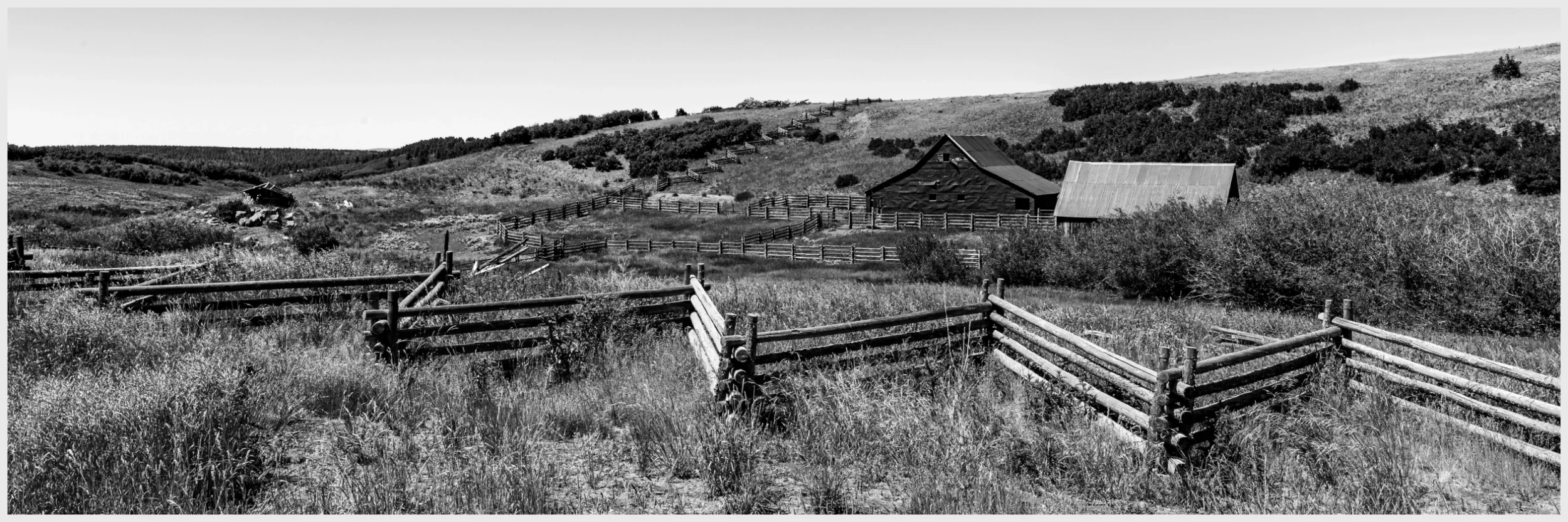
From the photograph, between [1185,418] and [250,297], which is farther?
[250,297]

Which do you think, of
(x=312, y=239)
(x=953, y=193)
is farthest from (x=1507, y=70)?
(x=312, y=239)

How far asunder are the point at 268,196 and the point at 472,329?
43484mm

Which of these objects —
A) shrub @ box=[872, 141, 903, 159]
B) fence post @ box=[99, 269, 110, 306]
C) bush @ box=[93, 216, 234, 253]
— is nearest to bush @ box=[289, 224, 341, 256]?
bush @ box=[93, 216, 234, 253]

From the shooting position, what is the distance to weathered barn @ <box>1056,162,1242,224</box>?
37.3 meters

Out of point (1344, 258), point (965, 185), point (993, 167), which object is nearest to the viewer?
point (1344, 258)

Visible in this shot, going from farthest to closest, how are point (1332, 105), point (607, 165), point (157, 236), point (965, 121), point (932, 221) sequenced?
point (965, 121) < point (607, 165) < point (1332, 105) < point (932, 221) < point (157, 236)

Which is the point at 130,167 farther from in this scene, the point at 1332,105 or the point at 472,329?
the point at 1332,105

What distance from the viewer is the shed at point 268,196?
46219mm

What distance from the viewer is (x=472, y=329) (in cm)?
1035

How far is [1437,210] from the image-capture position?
1953cm

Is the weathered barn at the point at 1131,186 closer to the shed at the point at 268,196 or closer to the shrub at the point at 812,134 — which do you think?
the shrub at the point at 812,134

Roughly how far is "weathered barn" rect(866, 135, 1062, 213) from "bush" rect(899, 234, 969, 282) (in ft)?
43.6

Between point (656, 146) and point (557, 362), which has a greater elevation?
point (656, 146)

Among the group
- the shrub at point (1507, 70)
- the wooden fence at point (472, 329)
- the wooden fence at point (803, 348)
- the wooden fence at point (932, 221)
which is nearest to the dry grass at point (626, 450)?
the wooden fence at point (803, 348)
